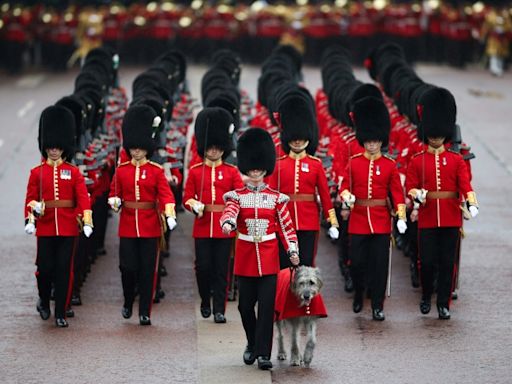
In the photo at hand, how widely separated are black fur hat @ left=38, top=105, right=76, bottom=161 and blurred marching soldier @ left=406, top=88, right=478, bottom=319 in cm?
229

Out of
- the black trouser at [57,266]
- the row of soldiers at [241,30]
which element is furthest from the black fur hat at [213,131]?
the row of soldiers at [241,30]

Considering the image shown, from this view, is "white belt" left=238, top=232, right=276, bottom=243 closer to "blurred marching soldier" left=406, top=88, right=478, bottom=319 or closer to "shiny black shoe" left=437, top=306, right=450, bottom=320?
"blurred marching soldier" left=406, top=88, right=478, bottom=319

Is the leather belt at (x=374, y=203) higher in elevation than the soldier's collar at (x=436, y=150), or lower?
lower

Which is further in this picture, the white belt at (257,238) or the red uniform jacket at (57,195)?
the red uniform jacket at (57,195)

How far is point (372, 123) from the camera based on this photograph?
1129 cm

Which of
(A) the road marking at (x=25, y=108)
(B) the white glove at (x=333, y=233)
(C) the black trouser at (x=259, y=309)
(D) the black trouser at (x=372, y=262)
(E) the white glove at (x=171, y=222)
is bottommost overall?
(A) the road marking at (x=25, y=108)

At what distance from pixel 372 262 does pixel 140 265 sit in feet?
5.18

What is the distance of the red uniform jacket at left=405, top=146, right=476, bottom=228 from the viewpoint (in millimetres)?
10984

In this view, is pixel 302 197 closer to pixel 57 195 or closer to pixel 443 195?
pixel 443 195

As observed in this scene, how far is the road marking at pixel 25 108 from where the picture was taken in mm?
22422

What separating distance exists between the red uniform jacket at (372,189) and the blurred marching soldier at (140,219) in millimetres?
1260

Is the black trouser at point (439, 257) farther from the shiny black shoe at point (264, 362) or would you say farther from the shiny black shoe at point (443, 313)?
the shiny black shoe at point (264, 362)

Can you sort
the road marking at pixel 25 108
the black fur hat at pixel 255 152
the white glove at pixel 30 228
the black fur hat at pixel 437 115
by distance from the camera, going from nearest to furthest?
the black fur hat at pixel 255 152, the white glove at pixel 30 228, the black fur hat at pixel 437 115, the road marking at pixel 25 108

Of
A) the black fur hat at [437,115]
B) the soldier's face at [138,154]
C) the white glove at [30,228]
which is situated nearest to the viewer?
the white glove at [30,228]
